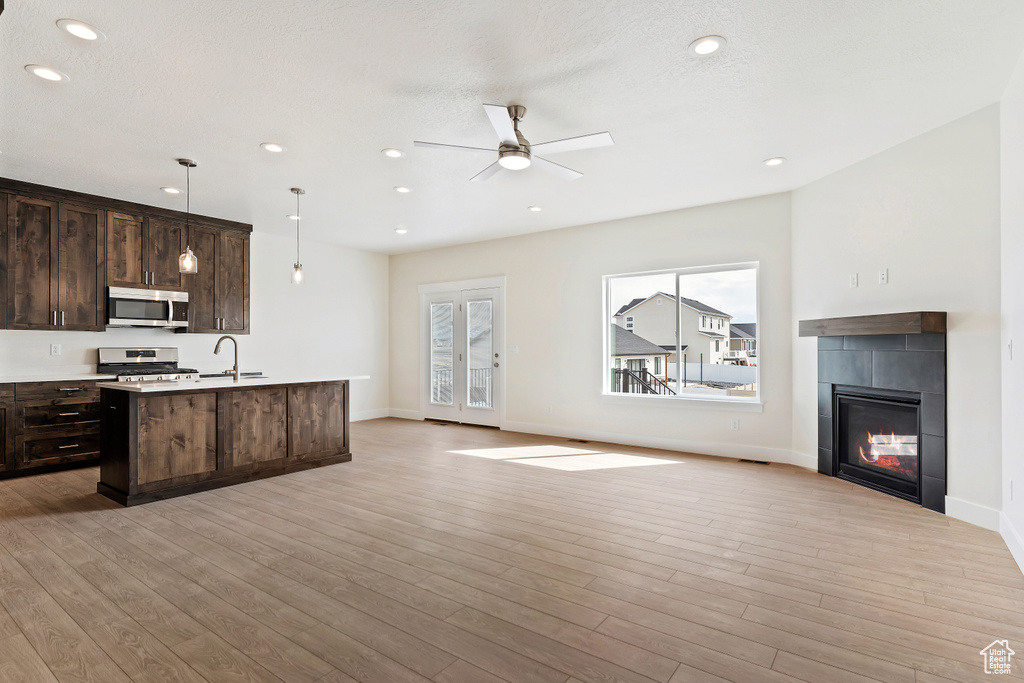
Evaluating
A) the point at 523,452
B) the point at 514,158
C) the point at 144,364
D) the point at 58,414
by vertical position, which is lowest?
the point at 523,452

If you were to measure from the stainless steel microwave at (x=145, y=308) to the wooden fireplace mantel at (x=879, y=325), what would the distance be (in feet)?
22.0

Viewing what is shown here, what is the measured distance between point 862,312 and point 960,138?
146 centimetres

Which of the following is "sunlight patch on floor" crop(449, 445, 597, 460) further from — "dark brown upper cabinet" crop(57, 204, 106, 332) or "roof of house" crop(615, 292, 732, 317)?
"dark brown upper cabinet" crop(57, 204, 106, 332)

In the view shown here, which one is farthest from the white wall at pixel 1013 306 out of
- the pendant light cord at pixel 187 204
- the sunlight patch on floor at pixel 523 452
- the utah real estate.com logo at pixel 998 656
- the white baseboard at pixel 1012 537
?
the pendant light cord at pixel 187 204

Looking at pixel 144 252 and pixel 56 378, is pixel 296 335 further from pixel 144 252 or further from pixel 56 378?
pixel 56 378

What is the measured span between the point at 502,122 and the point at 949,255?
342 cm

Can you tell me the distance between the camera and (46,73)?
298 cm

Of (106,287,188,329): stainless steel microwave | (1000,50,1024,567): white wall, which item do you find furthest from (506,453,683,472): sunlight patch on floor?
(106,287,188,329): stainless steel microwave

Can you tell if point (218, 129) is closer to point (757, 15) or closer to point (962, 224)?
point (757, 15)

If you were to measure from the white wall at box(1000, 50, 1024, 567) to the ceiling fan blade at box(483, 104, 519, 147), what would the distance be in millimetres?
2869

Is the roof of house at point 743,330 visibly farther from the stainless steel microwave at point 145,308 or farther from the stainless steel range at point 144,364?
the stainless steel microwave at point 145,308

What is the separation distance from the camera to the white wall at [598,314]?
5.48m

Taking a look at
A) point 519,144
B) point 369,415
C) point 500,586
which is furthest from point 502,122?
point 369,415

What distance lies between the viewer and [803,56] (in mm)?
2873
